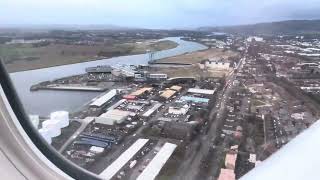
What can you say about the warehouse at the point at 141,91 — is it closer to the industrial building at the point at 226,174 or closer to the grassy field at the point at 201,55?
the grassy field at the point at 201,55

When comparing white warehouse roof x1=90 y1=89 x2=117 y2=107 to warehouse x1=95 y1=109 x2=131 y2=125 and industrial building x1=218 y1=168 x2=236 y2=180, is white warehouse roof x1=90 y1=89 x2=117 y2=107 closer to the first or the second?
warehouse x1=95 y1=109 x2=131 y2=125

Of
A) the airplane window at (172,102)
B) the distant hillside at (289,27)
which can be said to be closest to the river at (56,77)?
the airplane window at (172,102)

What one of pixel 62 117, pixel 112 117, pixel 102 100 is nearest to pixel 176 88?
pixel 102 100

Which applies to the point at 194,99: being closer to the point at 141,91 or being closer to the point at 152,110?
the point at 152,110

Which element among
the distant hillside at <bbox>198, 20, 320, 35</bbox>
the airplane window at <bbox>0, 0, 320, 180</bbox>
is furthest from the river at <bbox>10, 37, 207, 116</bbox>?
the distant hillside at <bbox>198, 20, 320, 35</bbox>

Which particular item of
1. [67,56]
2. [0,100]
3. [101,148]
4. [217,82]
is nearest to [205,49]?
[217,82]

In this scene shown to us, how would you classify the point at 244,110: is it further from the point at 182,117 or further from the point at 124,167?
the point at 124,167
